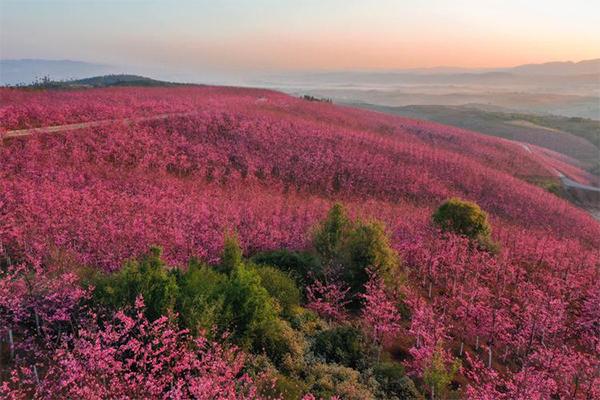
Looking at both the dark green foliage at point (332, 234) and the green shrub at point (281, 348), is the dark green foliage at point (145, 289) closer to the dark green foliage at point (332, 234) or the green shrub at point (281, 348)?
the green shrub at point (281, 348)

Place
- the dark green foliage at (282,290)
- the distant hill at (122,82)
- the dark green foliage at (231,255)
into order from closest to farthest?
the dark green foliage at (282,290) → the dark green foliage at (231,255) → the distant hill at (122,82)

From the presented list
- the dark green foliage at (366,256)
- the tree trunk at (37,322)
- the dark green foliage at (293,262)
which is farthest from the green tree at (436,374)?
the tree trunk at (37,322)

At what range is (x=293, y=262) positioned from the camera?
2600 cm

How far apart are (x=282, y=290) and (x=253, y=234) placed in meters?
9.17

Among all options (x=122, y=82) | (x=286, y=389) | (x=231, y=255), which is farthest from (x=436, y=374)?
(x=122, y=82)

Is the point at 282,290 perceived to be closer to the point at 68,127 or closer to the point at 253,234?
the point at 253,234

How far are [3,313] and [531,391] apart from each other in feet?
63.4

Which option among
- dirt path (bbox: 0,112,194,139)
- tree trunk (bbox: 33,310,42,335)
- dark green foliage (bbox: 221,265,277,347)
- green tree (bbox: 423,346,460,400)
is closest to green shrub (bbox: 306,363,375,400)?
green tree (bbox: 423,346,460,400)

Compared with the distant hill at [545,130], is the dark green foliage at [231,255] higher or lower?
higher

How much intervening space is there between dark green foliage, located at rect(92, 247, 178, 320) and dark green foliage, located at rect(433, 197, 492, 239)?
76.0 feet

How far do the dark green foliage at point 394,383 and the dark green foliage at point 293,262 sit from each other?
8.59 metres

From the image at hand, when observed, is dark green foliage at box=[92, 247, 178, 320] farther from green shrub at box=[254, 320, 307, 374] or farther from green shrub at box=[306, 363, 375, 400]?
green shrub at box=[306, 363, 375, 400]

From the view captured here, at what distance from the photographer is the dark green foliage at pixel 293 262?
25047mm

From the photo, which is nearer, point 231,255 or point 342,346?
point 342,346
